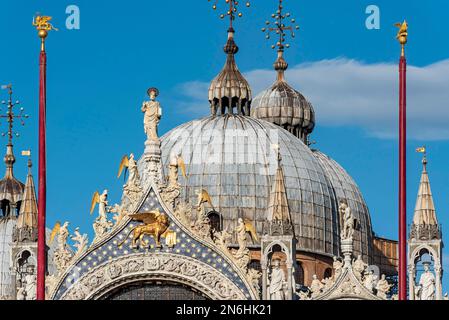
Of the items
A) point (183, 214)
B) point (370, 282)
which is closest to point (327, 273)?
point (370, 282)

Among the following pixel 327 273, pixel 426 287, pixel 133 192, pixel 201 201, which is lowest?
pixel 426 287

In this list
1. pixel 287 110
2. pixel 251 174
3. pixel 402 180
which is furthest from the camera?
pixel 287 110

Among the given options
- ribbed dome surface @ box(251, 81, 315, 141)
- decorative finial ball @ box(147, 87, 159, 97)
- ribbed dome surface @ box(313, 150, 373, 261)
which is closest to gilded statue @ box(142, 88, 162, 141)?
decorative finial ball @ box(147, 87, 159, 97)

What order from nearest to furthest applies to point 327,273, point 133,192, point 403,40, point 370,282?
point 403,40 → point 370,282 → point 133,192 → point 327,273

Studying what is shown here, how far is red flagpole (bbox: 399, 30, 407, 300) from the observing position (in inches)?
2544

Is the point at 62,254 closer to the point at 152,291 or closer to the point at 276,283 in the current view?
the point at 152,291

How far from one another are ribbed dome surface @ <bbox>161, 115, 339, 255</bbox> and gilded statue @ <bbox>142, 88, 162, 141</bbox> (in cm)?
822

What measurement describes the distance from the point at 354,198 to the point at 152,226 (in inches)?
721

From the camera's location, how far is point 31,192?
79250 mm

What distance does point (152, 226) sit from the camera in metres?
76.6

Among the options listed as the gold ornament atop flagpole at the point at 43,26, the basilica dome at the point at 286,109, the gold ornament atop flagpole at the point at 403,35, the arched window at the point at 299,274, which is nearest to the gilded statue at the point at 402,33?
the gold ornament atop flagpole at the point at 403,35
